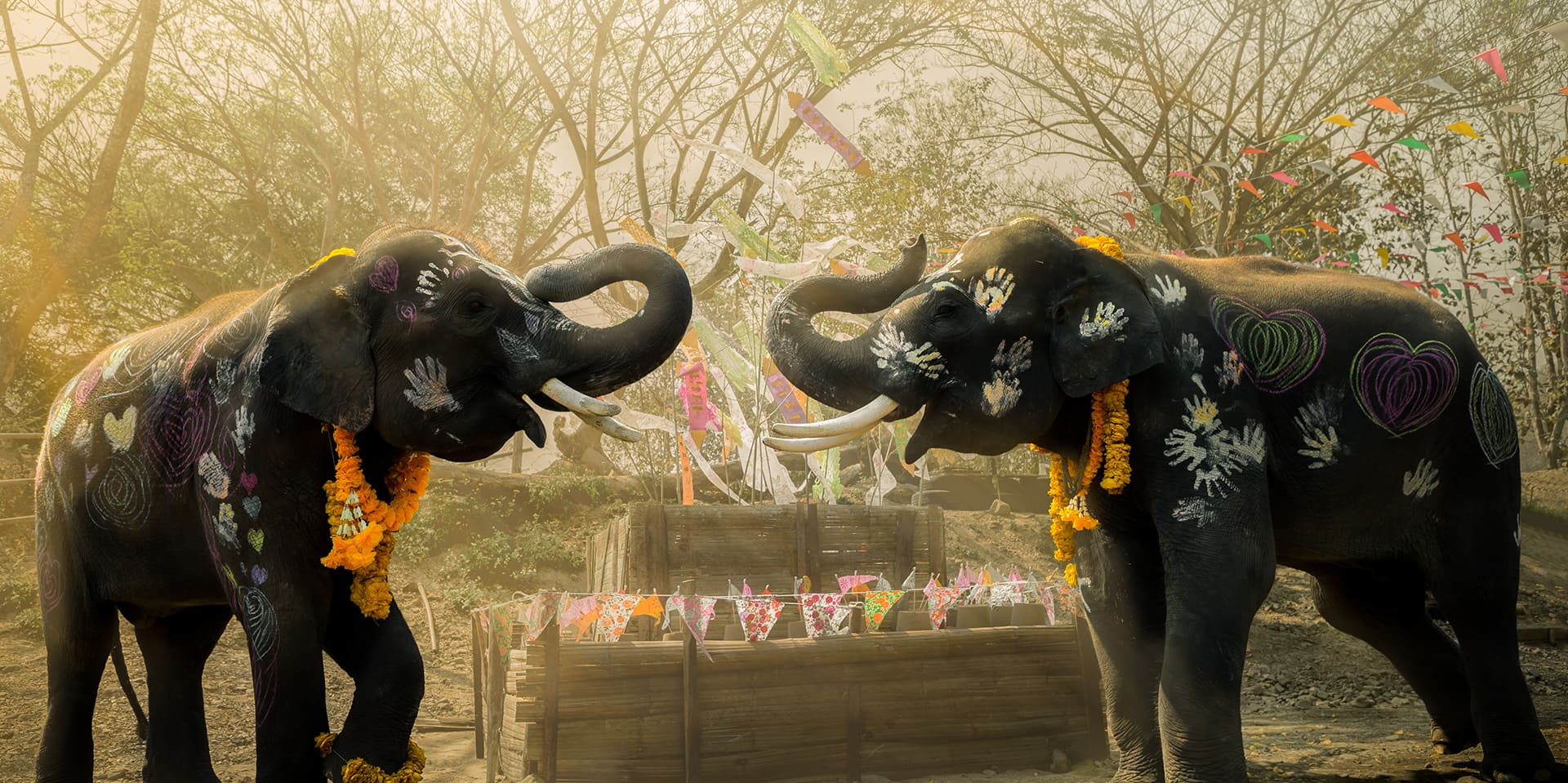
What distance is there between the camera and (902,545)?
26.3 feet

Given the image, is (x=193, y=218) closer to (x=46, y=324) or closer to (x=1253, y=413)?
(x=46, y=324)

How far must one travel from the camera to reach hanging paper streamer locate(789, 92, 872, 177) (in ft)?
Result: 24.6

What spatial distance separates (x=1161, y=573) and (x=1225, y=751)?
0.90m

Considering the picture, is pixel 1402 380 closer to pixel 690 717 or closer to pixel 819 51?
pixel 690 717

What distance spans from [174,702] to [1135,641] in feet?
12.5

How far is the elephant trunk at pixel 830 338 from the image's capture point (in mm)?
4344

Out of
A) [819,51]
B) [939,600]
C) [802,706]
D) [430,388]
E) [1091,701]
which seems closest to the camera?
[430,388]

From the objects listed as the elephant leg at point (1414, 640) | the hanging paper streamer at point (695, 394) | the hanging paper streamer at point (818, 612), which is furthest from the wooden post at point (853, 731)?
the hanging paper streamer at point (695, 394)

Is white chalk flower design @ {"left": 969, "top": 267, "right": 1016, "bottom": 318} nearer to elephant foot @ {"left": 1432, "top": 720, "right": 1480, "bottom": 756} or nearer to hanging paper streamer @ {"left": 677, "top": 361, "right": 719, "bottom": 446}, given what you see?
elephant foot @ {"left": 1432, "top": 720, "right": 1480, "bottom": 756}

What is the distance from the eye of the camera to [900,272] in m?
4.69

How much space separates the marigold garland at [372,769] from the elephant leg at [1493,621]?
3.95 m

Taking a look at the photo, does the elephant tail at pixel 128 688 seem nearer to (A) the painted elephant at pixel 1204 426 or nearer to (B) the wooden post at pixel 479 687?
(B) the wooden post at pixel 479 687

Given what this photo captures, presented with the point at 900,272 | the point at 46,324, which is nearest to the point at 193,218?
the point at 46,324

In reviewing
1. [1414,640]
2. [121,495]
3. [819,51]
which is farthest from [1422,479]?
[121,495]
